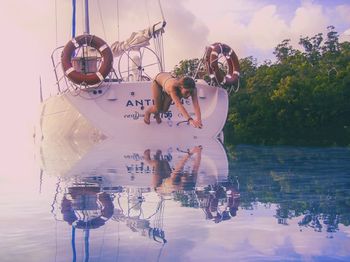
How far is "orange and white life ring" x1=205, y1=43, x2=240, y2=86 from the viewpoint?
17780 mm

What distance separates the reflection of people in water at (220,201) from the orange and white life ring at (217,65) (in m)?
12.9

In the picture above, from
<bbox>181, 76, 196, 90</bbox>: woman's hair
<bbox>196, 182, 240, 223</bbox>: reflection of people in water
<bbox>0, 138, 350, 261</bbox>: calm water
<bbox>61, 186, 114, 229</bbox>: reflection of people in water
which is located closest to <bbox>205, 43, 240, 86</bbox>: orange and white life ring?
<bbox>181, 76, 196, 90</bbox>: woman's hair

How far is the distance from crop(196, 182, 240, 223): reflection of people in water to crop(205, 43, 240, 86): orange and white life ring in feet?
42.5

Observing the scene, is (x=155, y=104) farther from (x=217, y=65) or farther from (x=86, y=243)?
(x=86, y=243)

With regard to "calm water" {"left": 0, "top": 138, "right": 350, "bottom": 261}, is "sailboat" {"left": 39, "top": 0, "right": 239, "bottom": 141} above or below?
above

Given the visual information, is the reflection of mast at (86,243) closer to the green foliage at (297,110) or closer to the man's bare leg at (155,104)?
the man's bare leg at (155,104)

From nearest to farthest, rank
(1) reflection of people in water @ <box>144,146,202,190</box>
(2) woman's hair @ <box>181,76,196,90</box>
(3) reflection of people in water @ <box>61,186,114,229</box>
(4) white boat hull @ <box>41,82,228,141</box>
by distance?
(3) reflection of people in water @ <box>61,186,114,229</box>
(1) reflection of people in water @ <box>144,146,202,190</box>
(2) woman's hair @ <box>181,76,196,90</box>
(4) white boat hull @ <box>41,82,228,141</box>

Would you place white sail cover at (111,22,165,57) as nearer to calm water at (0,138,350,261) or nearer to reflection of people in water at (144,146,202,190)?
reflection of people in water at (144,146,202,190)

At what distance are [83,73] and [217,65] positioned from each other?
14.6 ft

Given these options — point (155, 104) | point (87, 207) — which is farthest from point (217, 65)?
point (87, 207)

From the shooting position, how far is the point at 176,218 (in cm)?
328

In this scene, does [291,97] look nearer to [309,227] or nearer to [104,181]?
[104,181]

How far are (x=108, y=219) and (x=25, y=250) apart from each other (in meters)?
0.79

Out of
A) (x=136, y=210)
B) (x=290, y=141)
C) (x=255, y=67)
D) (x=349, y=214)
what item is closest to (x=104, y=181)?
(x=136, y=210)
